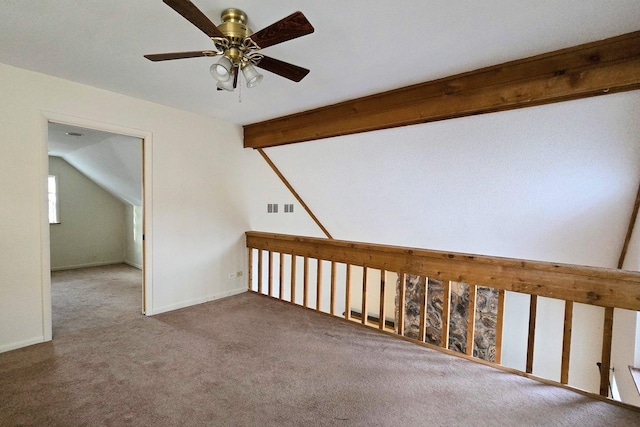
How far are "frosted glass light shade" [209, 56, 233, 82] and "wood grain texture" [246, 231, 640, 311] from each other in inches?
79.8

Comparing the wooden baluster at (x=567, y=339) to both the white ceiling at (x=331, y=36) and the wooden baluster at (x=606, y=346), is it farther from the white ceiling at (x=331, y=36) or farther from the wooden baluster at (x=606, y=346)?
the white ceiling at (x=331, y=36)

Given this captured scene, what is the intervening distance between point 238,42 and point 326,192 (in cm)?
283

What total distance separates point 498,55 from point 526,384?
2361 millimetres

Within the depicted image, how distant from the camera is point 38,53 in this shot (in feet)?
7.05

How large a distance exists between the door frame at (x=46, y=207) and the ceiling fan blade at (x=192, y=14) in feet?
6.98

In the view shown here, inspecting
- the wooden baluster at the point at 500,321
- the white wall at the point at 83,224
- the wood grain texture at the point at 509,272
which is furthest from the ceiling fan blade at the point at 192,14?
the white wall at the point at 83,224

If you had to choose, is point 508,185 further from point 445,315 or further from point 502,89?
point 445,315

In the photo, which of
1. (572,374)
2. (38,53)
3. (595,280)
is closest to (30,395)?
(38,53)

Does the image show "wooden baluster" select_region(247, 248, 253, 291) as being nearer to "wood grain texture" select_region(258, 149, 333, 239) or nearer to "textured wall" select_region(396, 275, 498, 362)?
"wood grain texture" select_region(258, 149, 333, 239)

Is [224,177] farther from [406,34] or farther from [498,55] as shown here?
[498,55]

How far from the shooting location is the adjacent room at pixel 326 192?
1724mm

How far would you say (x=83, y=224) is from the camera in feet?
19.3

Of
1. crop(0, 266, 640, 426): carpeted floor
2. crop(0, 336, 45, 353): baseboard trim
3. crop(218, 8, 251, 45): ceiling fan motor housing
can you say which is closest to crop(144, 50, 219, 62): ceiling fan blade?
crop(218, 8, 251, 45): ceiling fan motor housing

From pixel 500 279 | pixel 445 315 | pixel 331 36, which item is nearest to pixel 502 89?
pixel 331 36
